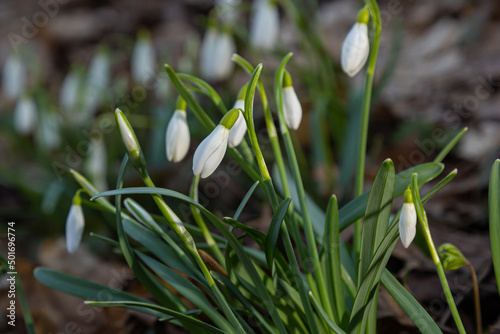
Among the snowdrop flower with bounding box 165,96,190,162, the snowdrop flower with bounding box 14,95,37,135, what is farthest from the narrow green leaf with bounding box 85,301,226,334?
the snowdrop flower with bounding box 14,95,37,135

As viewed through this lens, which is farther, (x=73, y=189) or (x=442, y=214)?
(x=73, y=189)

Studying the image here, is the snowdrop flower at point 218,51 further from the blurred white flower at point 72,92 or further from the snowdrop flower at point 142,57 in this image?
the blurred white flower at point 72,92

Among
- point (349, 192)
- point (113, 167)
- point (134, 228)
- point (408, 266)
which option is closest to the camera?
point (134, 228)

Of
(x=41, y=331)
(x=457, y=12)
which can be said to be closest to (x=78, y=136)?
(x=41, y=331)

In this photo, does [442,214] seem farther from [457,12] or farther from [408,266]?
[457,12]

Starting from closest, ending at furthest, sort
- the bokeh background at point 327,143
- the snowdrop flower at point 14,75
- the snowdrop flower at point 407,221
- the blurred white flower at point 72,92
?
the snowdrop flower at point 407,221, the bokeh background at point 327,143, the blurred white flower at point 72,92, the snowdrop flower at point 14,75

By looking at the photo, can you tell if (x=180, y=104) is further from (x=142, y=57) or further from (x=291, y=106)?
(x=142, y=57)

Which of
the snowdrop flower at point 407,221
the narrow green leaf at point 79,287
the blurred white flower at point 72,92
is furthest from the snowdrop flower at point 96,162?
the snowdrop flower at point 407,221
